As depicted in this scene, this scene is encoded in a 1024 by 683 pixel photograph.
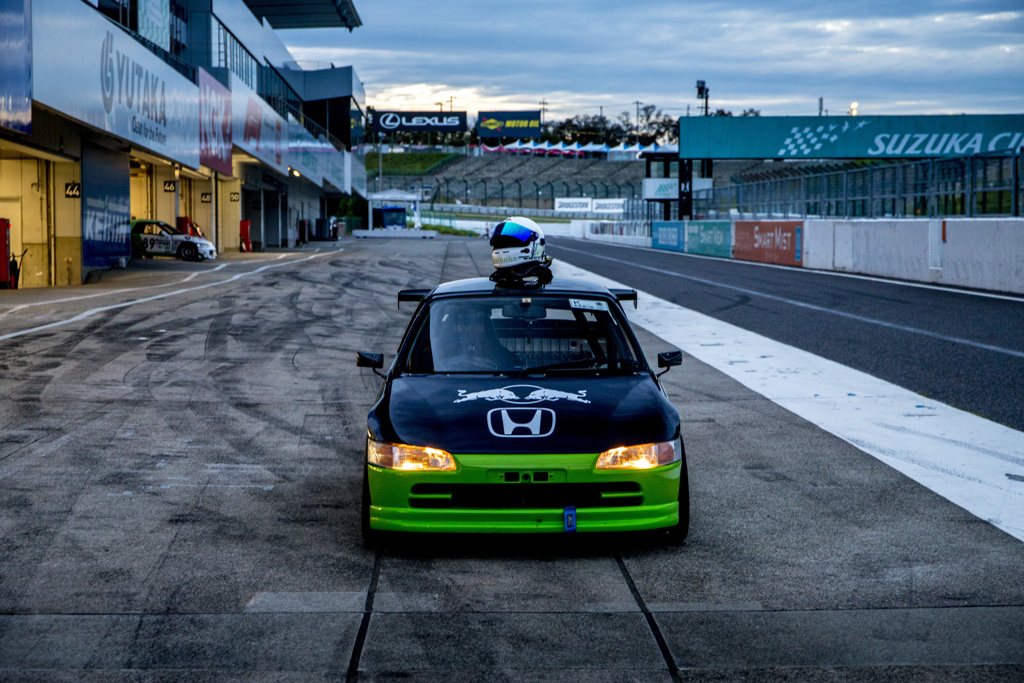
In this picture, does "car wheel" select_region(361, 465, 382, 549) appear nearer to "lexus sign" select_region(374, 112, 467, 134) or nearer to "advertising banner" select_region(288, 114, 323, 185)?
"advertising banner" select_region(288, 114, 323, 185)

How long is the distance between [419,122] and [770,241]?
100 meters

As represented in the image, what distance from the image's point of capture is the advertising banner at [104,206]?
86.9 ft

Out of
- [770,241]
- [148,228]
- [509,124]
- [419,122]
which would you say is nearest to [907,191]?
[770,241]

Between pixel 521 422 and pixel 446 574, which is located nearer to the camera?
pixel 446 574

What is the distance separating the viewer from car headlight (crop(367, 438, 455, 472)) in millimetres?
4535

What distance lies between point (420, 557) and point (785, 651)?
176 centimetres

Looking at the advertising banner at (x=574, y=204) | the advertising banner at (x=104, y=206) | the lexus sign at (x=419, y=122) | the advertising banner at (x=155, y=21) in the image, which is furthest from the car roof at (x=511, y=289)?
the lexus sign at (x=419, y=122)

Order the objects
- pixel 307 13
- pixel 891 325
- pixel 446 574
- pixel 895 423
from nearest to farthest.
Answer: pixel 446 574
pixel 895 423
pixel 891 325
pixel 307 13

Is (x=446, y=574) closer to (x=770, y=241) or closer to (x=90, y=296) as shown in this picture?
(x=90, y=296)

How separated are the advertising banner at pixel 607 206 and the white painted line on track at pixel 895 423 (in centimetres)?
9290

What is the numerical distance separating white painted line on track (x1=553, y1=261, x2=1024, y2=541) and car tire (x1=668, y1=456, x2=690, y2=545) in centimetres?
162

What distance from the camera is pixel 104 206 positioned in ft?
92.1

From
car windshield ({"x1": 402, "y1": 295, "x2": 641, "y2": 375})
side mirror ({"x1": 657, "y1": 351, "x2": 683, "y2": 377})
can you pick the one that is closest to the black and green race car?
car windshield ({"x1": 402, "y1": 295, "x2": 641, "y2": 375})

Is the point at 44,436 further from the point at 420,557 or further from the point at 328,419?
the point at 420,557
